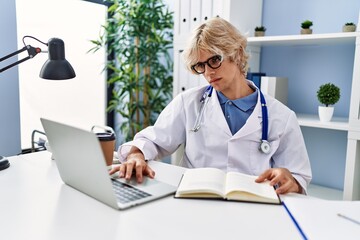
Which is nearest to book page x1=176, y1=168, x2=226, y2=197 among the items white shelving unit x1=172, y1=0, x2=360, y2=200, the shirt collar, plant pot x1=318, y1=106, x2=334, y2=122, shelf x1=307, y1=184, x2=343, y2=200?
the shirt collar

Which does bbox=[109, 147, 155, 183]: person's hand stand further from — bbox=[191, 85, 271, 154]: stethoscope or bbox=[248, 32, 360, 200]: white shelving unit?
bbox=[248, 32, 360, 200]: white shelving unit

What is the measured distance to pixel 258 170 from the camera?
132cm

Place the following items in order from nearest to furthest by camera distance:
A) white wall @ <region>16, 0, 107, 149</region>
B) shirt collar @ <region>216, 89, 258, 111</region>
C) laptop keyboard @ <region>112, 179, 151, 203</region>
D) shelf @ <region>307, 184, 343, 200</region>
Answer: laptop keyboard @ <region>112, 179, 151, 203</region> → shirt collar @ <region>216, 89, 258, 111</region> → shelf @ <region>307, 184, 343, 200</region> → white wall @ <region>16, 0, 107, 149</region>

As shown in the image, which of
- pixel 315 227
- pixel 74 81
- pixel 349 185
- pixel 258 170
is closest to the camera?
pixel 315 227

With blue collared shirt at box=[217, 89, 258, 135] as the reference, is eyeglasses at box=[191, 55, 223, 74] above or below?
above

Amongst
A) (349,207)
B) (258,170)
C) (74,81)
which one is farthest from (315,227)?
(74,81)

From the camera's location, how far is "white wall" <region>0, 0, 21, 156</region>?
2.11 metres

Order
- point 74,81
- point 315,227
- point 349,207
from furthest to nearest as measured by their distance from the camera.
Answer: point 74,81
point 349,207
point 315,227

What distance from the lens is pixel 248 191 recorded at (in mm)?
914

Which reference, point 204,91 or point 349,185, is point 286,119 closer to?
point 204,91

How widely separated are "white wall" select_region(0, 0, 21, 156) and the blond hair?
4.41ft

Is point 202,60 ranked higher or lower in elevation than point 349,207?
higher

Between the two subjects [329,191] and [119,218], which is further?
[329,191]

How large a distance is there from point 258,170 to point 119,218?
0.69 meters
